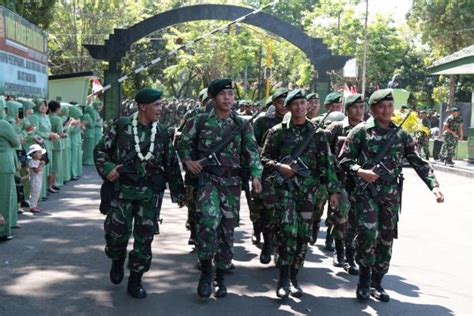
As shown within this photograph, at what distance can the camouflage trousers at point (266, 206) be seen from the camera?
6355 mm

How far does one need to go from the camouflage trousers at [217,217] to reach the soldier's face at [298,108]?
79cm

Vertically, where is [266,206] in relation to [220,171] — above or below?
below

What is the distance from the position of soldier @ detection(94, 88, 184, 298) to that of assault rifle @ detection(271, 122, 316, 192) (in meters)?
0.89

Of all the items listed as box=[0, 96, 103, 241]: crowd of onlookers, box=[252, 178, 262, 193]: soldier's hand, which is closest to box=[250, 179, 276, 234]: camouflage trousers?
box=[252, 178, 262, 193]: soldier's hand

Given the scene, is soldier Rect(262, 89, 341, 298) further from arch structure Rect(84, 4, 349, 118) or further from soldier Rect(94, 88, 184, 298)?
arch structure Rect(84, 4, 349, 118)

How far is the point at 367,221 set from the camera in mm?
5699

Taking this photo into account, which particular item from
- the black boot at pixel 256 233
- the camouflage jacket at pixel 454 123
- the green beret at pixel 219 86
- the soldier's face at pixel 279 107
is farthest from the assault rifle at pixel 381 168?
the camouflage jacket at pixel 454 123

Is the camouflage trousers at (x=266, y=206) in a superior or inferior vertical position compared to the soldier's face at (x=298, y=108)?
inferior

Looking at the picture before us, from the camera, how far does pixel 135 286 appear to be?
5734mm

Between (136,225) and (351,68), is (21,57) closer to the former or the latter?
(136,225)

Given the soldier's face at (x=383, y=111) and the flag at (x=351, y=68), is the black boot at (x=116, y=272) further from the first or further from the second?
the flag at (x=351, y=68)

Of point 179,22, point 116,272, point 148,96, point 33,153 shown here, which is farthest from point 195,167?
point 179,22

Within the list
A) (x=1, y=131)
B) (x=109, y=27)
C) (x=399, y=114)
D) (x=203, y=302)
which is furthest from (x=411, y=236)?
(x=109, y=27)

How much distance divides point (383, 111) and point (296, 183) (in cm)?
101
